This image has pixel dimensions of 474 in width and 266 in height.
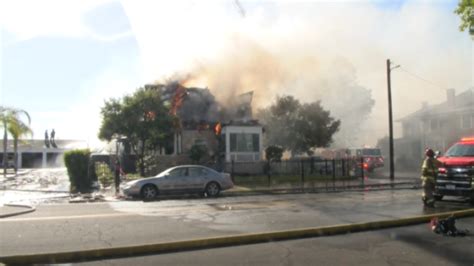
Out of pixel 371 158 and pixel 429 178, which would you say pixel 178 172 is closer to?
pixel 429 178

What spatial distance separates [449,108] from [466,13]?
27.8 metres

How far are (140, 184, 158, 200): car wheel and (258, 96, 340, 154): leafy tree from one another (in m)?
28.8

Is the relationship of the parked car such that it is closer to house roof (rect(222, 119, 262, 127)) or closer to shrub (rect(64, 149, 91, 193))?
shrub (rect(64, 149, 91, 193))

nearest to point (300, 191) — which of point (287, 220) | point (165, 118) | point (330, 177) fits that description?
point (330, 177)

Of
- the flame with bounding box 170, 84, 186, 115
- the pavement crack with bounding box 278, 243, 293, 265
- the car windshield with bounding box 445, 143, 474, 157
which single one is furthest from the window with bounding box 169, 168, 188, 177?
the flame with bounding box 170, 84, 186, 115

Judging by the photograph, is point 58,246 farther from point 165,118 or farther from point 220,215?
point 165,118

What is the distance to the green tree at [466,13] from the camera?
1756 centimetres

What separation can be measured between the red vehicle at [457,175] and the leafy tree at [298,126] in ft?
104

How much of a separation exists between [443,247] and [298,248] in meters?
2.20

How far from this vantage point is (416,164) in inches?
1580

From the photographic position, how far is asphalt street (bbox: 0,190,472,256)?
8523 mm

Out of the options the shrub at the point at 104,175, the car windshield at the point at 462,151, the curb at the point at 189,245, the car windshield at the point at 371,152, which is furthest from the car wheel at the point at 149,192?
the car windshield at the point at 371,152

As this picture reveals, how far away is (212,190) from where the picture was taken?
61.7ft

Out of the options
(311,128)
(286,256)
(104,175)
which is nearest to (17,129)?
(104,175)
